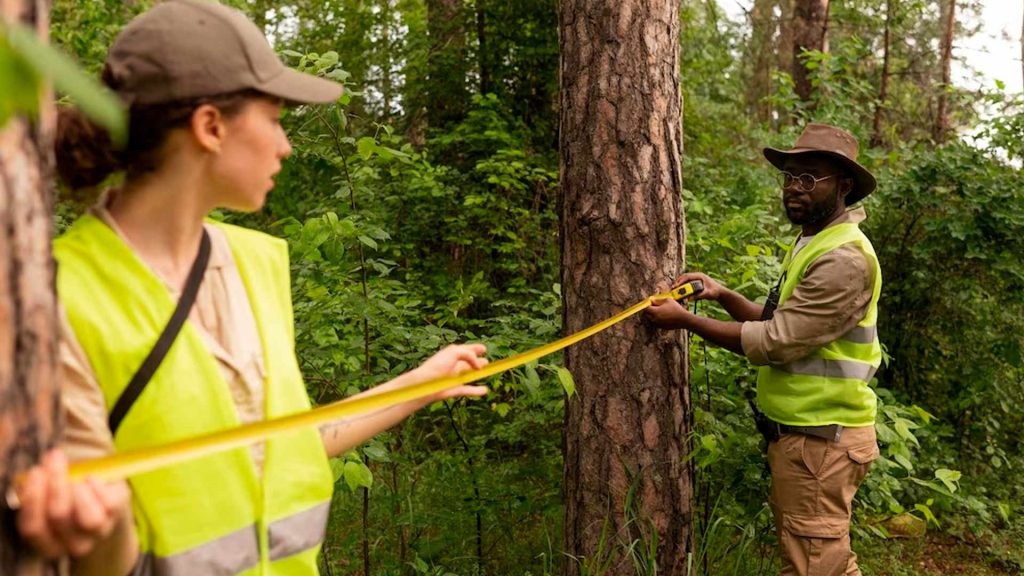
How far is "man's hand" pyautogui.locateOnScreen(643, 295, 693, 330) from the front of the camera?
143 inches

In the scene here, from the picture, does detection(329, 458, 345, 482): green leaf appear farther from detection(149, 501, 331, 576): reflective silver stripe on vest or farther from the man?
the man

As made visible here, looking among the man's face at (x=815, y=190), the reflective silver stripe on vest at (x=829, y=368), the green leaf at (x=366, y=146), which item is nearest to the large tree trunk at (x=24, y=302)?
the green leaf at (x=366, y=146)

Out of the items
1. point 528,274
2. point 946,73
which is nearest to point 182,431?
point 528,274

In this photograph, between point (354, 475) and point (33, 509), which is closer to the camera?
point (33, 509)

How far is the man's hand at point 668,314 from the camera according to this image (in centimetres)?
364

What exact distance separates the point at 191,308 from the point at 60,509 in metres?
0.56

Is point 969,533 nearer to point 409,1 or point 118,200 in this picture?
point 118,200

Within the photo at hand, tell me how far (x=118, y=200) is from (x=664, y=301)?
2410 mm

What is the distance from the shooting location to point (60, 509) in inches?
43.7

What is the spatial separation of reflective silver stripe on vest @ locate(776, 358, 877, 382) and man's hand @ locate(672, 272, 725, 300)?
44cm

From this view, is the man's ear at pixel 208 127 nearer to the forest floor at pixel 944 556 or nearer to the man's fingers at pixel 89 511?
the man's fingers at pixel 89 511

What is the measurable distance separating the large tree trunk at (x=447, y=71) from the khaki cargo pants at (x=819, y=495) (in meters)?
5.79

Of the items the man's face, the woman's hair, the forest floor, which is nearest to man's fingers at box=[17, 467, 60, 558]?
the woman's hair

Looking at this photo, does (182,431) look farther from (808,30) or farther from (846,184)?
(808,30)
